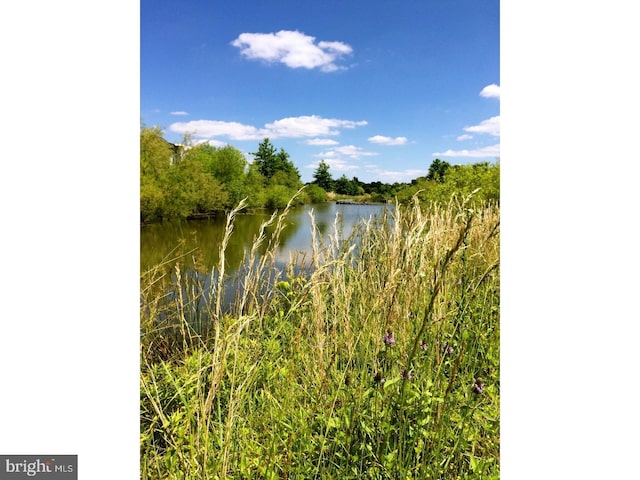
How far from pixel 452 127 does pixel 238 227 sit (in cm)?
81

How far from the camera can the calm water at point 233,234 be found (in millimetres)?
1339

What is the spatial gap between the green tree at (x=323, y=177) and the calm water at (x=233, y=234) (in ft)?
0.23

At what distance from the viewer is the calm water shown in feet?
4.39

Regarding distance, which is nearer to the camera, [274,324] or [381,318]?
[381,318]

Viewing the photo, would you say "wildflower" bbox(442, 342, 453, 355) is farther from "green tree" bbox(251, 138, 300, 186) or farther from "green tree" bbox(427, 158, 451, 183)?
"green tree" bbox(251, 138, 300, 186)

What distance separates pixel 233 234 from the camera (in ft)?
4.43

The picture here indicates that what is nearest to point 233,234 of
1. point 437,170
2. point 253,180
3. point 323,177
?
point 253,180

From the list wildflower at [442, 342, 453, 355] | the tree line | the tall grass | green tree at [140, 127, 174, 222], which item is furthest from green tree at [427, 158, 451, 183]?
green tree at [140, 127, 174, 222]

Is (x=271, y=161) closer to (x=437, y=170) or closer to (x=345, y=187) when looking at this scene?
(x=345, y=187)

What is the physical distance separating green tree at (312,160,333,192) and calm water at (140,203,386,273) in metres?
0.07

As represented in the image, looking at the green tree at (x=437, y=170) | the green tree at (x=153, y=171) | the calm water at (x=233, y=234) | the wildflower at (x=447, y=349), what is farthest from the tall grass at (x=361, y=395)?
the green tree at (x=153, y=171)
